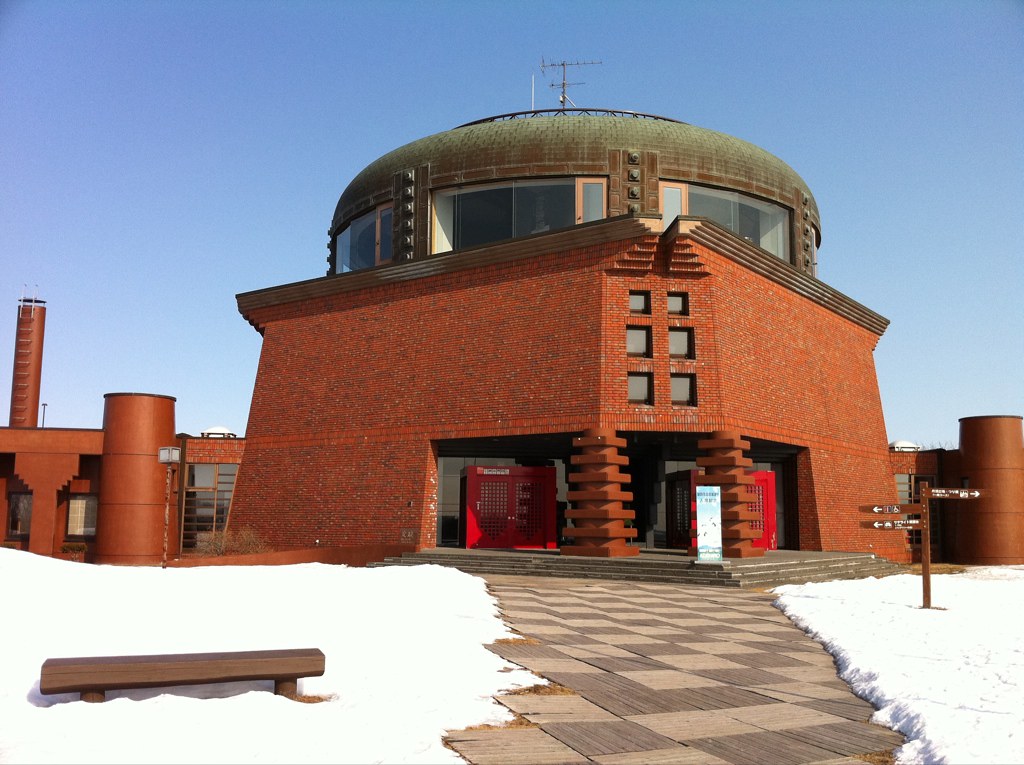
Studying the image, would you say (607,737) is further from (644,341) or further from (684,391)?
(644,341)

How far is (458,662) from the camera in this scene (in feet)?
27.6

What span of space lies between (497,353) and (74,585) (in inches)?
615

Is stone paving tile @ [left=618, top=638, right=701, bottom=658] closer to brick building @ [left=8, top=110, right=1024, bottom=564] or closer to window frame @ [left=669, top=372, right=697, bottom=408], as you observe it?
brick building @ [left=8, top=110, right=1024, bottom=564]

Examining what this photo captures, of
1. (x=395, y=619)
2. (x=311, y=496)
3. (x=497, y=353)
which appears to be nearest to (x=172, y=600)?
(x=395, y=619)

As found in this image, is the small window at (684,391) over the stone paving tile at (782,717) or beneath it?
over

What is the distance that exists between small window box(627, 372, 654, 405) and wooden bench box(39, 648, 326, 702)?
17073 mm

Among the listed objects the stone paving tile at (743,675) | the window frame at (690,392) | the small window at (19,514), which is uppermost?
the window frame at (690,392)

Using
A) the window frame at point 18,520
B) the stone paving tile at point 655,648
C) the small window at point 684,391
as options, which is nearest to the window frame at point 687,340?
the small window at point 684,391

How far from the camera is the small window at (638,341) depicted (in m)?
23.6

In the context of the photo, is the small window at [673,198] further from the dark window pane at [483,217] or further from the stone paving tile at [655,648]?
the stone paving tile at [655,648]

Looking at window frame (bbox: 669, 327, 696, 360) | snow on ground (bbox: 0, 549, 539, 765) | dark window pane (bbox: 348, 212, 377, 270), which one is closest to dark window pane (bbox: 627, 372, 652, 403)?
window frame (bbox: 669, 327, 696, 360)

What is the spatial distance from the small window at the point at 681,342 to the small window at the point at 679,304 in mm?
459

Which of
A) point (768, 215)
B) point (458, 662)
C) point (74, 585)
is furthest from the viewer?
point (768, 215)

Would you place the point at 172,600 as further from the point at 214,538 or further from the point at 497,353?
the point at 214,538
